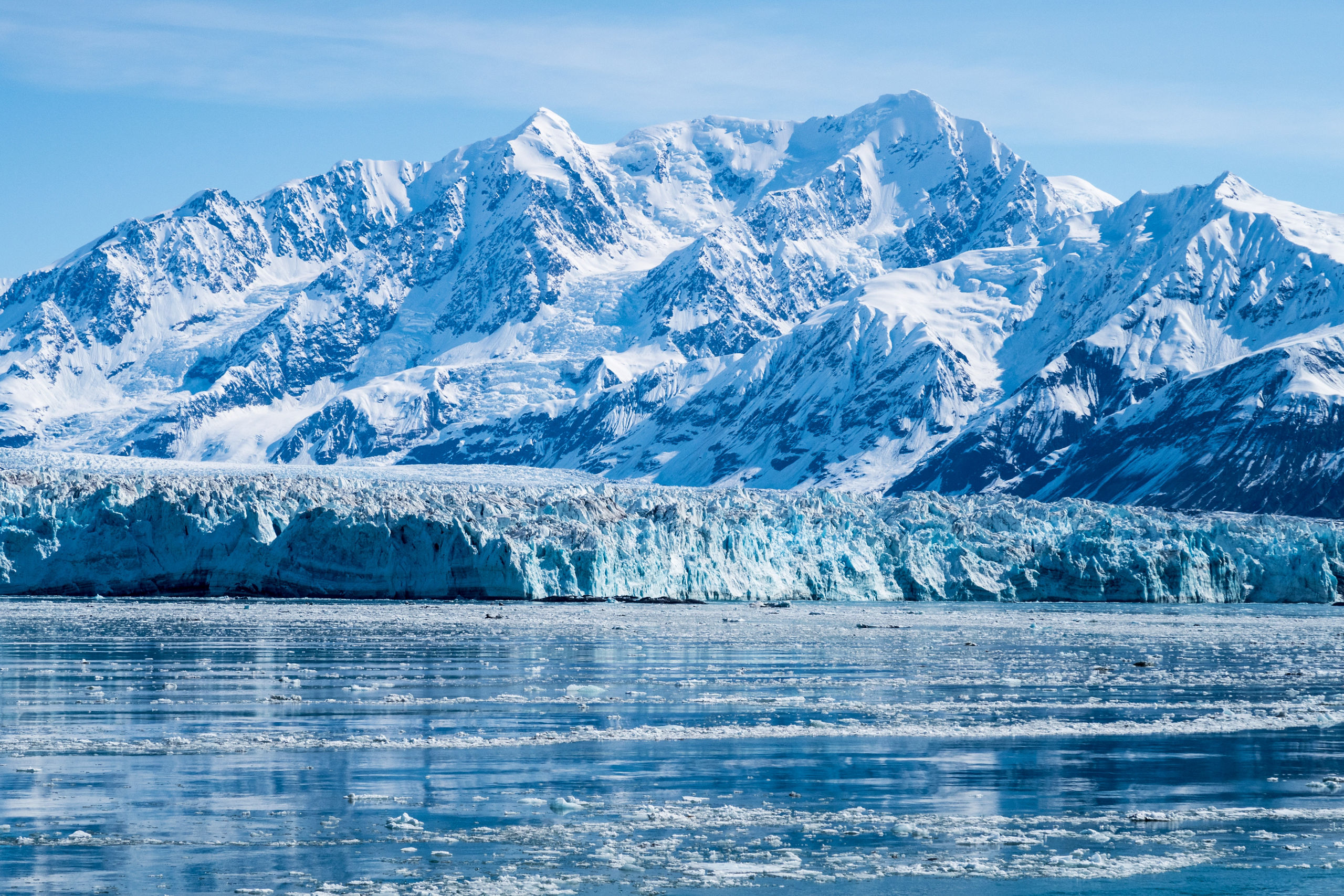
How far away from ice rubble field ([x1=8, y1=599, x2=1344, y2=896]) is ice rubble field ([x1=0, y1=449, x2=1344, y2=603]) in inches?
1269

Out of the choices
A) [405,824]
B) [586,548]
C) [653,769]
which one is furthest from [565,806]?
[586,548]

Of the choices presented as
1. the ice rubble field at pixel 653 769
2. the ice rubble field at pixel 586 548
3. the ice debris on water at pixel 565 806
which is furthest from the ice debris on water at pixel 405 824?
the ice rubble field at pixel 586 548

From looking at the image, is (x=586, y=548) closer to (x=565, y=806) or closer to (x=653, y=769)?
(x=653, y=769)

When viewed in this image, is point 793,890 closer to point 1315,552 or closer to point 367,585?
point 367,585

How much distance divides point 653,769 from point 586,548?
60257 millimetres

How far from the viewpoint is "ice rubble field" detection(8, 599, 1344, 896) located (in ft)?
62.5

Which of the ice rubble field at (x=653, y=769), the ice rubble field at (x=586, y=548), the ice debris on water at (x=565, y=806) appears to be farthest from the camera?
the ice rubble field at (x=586, y=548)

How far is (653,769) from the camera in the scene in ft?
85.5

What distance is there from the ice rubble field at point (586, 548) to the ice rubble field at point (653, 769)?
106 ft

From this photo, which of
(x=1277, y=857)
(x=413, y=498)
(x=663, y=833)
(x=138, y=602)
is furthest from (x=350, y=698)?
(x=413, y=498)

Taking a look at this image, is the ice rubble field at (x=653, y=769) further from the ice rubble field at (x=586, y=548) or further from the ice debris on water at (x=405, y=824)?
the ice rubble field at (x=586, y=548)

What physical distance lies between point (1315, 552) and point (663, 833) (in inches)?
3359

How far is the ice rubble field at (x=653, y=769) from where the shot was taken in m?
19.1

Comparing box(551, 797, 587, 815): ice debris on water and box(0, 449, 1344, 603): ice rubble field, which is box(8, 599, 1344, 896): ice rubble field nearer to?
box(551, 797, 587, 815): ice debris on water
